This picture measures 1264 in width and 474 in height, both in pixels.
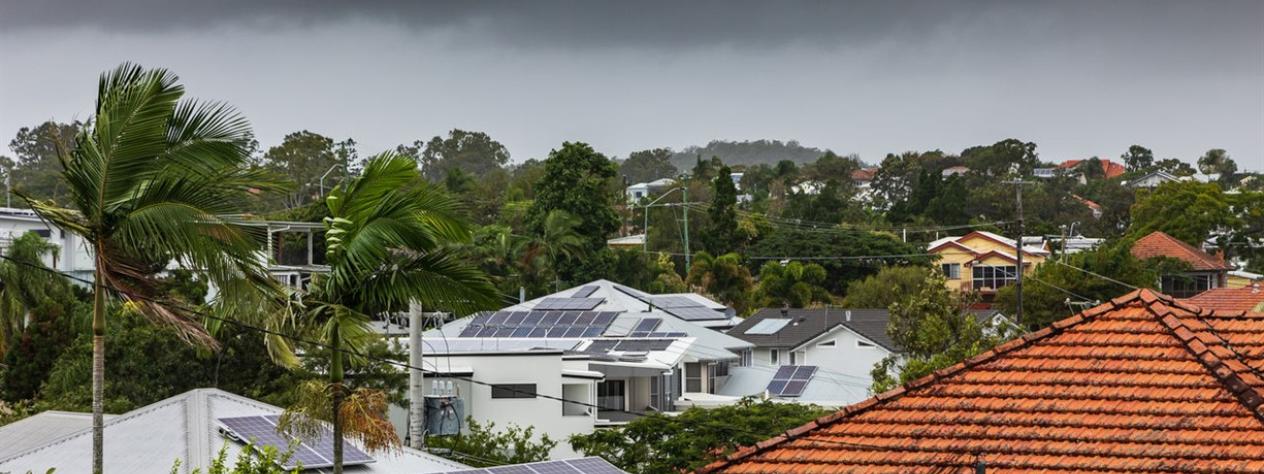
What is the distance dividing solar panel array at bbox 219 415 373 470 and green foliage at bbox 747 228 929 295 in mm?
74006

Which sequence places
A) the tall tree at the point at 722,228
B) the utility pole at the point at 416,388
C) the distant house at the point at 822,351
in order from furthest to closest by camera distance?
1. the tall tree at the point at 722,228
2. the distant house at the point at 822,351
3. the utility pole at the point at 416,388

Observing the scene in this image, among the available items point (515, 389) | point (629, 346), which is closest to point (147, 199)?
point (515, 389)

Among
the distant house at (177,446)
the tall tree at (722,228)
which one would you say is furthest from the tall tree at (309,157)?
the distant house at (177,446)

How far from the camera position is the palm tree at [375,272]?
15.5 m

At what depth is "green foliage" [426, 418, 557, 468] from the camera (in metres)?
37.3

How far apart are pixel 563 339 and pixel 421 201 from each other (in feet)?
140

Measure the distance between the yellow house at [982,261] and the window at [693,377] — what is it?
45.5 meters

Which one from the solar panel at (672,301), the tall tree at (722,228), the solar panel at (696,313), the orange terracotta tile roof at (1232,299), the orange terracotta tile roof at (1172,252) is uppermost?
the tall tree at (722,228)

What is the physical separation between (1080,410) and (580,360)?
3419cm

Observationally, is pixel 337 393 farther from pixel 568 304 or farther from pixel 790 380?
pixel 568 304

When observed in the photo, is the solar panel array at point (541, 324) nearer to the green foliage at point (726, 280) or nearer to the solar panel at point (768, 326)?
the solar panel at point (768, 326)

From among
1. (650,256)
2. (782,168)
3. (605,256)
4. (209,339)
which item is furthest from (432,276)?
(782,168)

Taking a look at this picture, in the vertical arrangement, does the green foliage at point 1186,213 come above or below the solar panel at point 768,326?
above

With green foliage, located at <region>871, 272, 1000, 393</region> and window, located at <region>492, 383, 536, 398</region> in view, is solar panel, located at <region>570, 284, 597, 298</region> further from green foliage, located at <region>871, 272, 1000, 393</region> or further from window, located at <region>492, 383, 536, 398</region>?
window, located at <region>492, 383, 536, 398</region>
